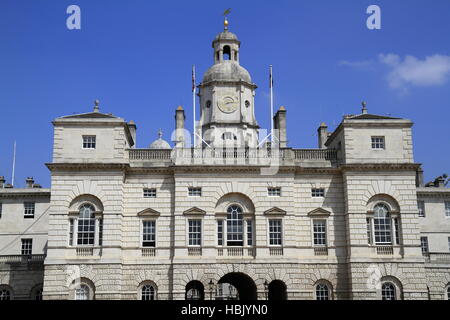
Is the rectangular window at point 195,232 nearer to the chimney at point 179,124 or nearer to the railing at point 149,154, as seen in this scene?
the railing at point 149,154

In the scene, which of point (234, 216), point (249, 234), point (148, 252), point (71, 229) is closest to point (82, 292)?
point (71, 229)

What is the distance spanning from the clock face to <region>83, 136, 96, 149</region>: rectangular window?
39.5 ft

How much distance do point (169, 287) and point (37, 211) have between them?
1644cm

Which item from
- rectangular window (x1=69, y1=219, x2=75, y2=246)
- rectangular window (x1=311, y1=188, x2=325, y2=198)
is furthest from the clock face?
rectangular window (x1=69, y1=219, x2=75, y2=246)

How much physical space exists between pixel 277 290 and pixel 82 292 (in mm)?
13161

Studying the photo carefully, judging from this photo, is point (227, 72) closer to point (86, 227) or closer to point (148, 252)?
point (148, 252)

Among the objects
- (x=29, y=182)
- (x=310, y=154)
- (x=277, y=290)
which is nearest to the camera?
(x=277, y=290)

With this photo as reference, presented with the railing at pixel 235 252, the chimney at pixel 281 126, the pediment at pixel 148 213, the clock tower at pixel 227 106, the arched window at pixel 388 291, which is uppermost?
the clock tower at pixel 227 106

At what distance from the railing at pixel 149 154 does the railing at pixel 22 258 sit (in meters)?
10.6

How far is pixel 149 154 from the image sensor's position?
40000 millimetres

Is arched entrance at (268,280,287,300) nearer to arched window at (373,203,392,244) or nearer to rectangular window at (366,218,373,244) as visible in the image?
rectangular window at (366,218,373,244)

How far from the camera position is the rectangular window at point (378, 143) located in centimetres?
3982

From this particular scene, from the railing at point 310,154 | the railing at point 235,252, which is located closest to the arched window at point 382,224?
the railing at point 310,154
